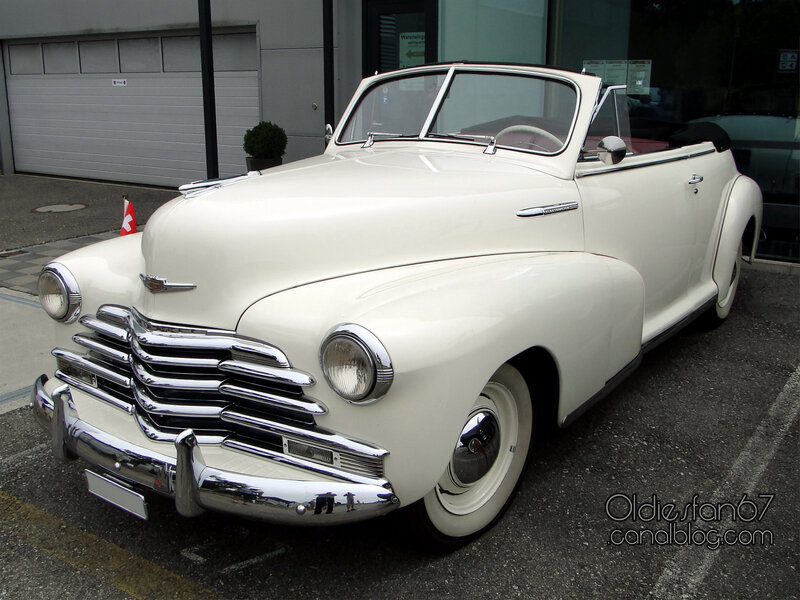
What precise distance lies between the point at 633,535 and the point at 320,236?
1633mm

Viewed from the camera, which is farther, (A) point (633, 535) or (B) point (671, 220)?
(B) point (671, 220)

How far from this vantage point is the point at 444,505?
2.63m

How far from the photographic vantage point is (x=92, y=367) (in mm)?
2809

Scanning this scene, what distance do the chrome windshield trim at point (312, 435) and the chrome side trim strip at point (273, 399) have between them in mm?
65

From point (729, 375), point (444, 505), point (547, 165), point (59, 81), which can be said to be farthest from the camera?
point (59, 81)

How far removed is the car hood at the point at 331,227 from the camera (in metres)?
2.59

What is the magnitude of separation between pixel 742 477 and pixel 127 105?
11.6 m

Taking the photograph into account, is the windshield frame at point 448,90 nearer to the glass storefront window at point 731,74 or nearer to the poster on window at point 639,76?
the glass storefront window at point 731,74

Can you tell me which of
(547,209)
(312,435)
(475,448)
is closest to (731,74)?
(547,209)

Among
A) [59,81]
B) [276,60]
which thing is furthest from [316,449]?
[59,81]

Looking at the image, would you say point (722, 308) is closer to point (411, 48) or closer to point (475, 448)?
point (475, 448)

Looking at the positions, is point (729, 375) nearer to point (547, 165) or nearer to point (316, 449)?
point (547, 165)

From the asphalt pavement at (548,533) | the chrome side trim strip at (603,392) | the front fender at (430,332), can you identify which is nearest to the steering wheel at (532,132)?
the front fender at (430,332)

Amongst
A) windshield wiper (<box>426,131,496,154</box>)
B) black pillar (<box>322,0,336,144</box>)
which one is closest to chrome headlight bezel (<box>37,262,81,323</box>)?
windshield wiper (<box>426,131,496,154</box>)
